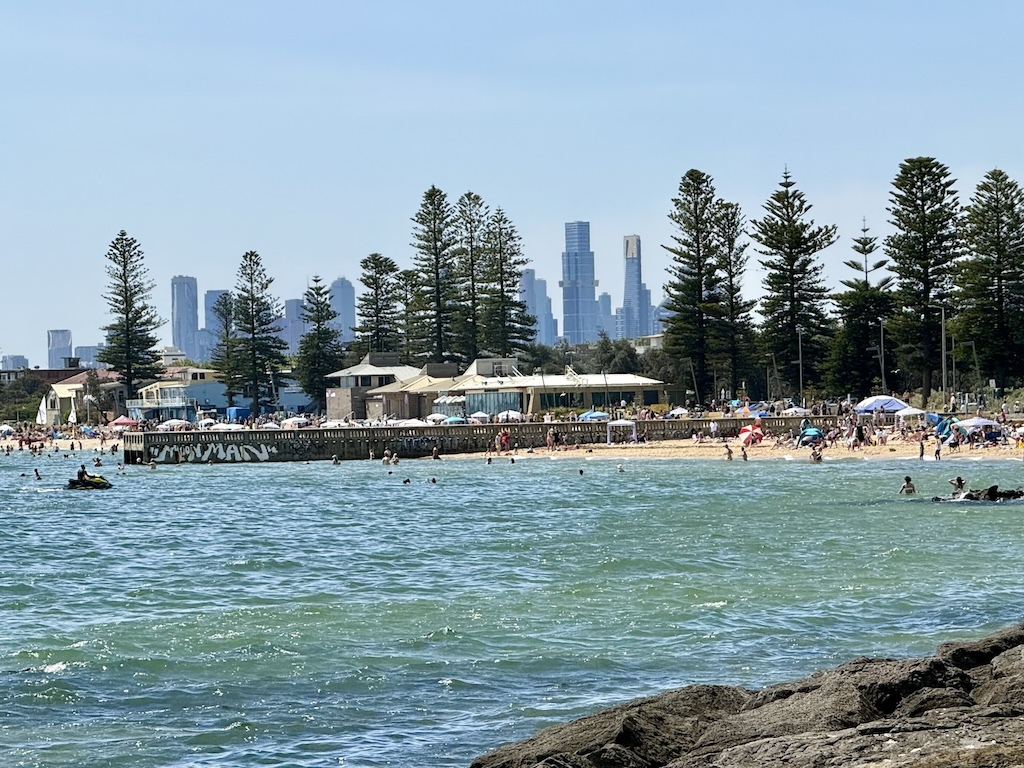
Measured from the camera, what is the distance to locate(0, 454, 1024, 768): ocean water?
1038cm

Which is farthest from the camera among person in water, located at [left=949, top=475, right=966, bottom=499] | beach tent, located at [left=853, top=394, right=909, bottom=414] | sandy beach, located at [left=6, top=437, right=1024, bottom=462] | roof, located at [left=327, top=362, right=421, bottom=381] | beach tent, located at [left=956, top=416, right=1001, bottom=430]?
roof, located at [left=327, top=362, right=421, bottom=381]

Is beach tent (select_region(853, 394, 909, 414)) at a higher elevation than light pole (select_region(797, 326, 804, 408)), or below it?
below

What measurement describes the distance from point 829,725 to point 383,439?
45.1 metres

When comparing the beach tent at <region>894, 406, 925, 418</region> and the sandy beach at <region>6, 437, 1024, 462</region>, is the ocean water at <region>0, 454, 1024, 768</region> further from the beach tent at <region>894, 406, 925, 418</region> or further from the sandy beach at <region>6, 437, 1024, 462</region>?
the beach tent at <region>894, 406, 925, 418</region>

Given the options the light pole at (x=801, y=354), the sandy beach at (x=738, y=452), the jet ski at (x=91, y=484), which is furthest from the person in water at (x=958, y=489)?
the light pole at (x=801, y=354)

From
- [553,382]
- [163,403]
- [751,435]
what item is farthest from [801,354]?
[163,403]

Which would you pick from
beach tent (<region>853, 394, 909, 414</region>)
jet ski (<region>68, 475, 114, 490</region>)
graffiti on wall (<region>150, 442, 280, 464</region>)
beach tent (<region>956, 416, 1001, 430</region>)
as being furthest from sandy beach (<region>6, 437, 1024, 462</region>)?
jet ski (<region>68, 475, 114, 490</region>)

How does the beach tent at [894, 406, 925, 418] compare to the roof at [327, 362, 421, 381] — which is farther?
the roof at [327, 362, 421, 381]

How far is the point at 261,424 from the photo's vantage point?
6569 cm

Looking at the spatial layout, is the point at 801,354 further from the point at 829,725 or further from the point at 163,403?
the point at 829,725

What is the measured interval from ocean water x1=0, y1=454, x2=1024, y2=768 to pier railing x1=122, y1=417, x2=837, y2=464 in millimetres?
18967

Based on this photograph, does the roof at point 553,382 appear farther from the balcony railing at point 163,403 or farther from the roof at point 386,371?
the balcony railing at point 163,403

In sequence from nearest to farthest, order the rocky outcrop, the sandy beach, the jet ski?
the rocky outcrop < the sandy beach < the jet ski

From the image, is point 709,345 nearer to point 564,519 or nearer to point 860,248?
point 860,248
